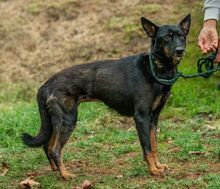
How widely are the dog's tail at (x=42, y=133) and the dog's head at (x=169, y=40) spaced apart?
1436 mm

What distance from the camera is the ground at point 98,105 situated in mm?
6895

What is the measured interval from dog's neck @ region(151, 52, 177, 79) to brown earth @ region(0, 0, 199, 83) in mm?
6096

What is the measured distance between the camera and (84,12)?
569 inches

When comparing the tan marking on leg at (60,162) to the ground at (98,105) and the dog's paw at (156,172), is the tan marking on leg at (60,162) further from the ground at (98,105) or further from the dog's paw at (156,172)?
the dog's paw at (156,172)

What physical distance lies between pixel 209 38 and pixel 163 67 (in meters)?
0.65

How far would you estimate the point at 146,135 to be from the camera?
6742 mm

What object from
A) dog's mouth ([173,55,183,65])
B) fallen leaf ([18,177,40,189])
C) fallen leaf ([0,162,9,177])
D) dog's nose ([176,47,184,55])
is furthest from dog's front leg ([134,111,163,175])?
fallen leaf ([0,162,9,177])

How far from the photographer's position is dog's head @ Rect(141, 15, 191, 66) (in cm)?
653

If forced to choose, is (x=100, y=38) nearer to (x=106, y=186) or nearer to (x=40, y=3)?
(x=40, y=3)

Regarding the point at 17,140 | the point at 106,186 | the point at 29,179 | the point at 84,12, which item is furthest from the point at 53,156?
the point at 84,12

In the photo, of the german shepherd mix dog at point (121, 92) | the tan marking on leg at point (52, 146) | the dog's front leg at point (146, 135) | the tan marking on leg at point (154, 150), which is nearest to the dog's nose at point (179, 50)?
the german shepherd mix dog at point (121, 92)

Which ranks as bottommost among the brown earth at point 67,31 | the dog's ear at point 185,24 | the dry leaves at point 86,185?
the brown earth at point 67,31

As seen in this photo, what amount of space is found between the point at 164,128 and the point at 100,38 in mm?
4895

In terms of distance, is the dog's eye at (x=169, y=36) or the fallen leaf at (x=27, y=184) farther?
the dog's eye at (x=169, y=36)
